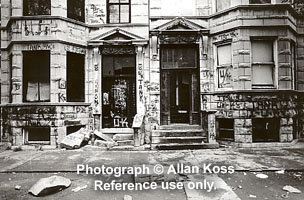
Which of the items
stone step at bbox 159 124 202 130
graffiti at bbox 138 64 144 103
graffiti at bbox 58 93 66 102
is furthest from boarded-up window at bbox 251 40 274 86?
graffiti at bbox 58 93 66 102

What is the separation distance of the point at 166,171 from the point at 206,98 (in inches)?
231

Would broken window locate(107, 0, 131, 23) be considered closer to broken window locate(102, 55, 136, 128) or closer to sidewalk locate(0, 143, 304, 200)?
broken window locate(102, 55, 136, 128)

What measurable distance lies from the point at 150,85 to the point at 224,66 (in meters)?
3.52

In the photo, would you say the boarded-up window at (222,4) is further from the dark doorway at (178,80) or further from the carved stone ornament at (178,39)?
the dark doorway at (178,80)

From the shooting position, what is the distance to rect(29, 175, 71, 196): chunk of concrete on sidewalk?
4.86 meters

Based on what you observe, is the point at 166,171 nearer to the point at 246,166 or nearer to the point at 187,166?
the point at 187,166

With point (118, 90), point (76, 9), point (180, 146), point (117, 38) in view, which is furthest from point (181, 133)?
point (76, 9)

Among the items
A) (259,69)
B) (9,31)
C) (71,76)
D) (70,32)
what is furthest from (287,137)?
(9,31)

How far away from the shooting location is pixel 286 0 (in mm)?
10211

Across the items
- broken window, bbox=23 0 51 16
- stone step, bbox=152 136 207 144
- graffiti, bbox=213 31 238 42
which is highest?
broken window, bbox=23 0 51 16

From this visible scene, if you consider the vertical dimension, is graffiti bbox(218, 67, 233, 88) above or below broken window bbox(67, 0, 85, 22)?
below

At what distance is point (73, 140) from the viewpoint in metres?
9.54

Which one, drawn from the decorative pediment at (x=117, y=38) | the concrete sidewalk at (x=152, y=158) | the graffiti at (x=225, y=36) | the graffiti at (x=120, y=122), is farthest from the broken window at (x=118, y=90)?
the graffiti at (x=225, y=36)

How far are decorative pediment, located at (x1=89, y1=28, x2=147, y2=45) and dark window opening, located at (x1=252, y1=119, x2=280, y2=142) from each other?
20.8 ft
